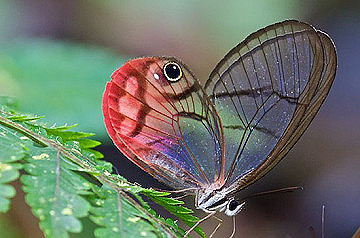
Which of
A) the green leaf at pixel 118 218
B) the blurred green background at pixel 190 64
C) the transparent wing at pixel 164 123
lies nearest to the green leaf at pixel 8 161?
the green leaf at pixel 118 218

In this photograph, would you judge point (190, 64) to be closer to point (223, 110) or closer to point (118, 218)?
point (223, 110)

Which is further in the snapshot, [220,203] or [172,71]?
[172,71]

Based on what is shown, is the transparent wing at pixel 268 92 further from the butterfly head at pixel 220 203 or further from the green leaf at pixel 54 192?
the green leaf at pixel 54 192

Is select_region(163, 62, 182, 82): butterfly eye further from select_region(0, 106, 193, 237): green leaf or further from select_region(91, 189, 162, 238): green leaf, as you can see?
select_region(91, 189, 162, 238): green leaf

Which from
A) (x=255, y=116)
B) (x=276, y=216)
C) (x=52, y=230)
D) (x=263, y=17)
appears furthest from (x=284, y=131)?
(x=263, y=17)

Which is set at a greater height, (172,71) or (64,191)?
(172,71)

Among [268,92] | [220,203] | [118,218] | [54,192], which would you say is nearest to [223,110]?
[268,92]
